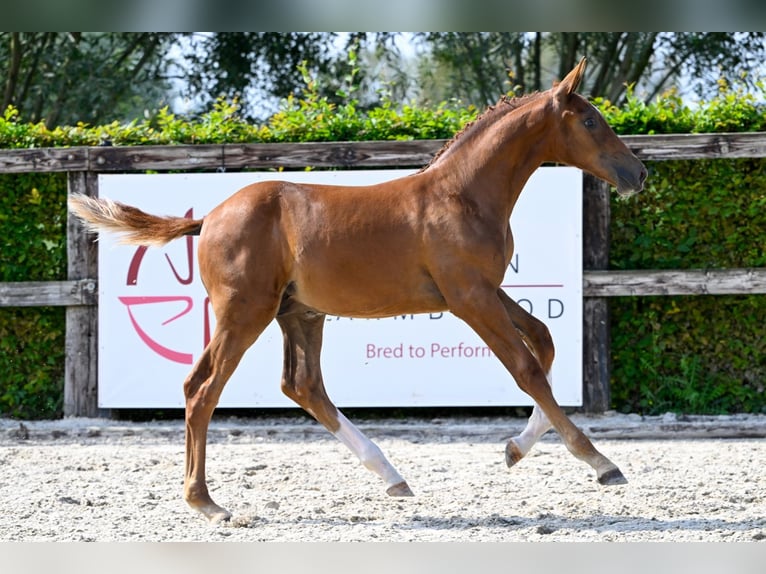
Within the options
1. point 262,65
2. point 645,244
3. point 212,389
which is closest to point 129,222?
point 212,389

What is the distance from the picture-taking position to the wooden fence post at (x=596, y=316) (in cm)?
770

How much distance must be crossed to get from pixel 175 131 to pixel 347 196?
377 centimetres

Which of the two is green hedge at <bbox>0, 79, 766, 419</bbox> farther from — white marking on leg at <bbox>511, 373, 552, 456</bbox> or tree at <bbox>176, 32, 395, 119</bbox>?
tree at <bbox>176, 32, 395, 119</bbox>

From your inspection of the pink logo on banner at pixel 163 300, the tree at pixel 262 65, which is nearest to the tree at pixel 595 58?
the tree at pixel 262 65

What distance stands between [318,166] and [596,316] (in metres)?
2.51

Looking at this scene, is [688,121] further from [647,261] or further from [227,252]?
[227,252]

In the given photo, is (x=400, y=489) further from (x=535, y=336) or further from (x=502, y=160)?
(x=502, y=160)

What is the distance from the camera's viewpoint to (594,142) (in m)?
4.68

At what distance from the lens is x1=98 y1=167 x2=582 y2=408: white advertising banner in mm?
7664

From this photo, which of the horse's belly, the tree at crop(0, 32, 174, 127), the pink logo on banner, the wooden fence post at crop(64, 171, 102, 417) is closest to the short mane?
the horse's belly

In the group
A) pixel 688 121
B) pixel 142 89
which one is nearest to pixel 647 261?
pixel 688 121

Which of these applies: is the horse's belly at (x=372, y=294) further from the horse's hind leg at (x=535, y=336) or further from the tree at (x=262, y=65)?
the tree at (x=262, y=65)

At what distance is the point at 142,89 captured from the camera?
51.9 feet

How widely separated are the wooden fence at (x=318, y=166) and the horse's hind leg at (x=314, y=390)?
2.89 m
